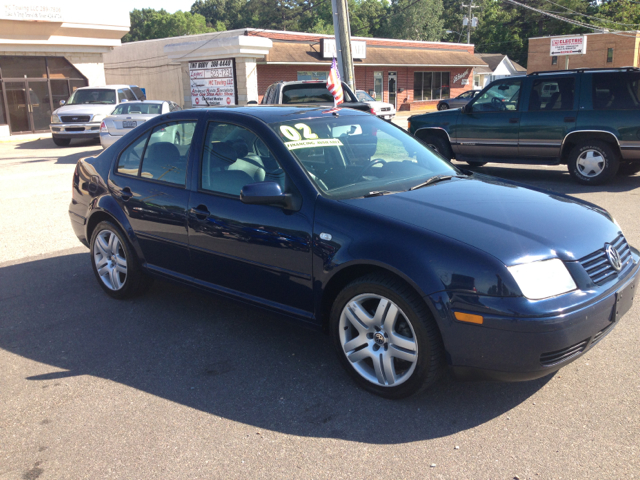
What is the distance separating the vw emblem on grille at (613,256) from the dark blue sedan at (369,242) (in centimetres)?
1

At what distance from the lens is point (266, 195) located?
11.6 feet

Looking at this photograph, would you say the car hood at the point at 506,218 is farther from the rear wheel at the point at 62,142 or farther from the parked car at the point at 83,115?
the rear wheel at the point at 62,142

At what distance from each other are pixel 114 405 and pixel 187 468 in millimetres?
853

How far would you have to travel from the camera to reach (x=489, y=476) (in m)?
2.69

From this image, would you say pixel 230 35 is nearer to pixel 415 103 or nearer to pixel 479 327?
pixel 415 103

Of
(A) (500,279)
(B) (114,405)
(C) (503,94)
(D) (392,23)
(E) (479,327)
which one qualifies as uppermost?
(D) (392,23)

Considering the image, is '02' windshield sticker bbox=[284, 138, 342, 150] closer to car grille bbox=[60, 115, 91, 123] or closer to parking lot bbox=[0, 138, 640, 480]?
parking lot bbox=[0, 138, 640, 480]

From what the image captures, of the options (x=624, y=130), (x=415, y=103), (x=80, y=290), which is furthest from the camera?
(x=415, y=103)

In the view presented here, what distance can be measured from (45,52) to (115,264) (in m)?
23.5

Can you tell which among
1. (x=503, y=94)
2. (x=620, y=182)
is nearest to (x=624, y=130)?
(x=620, y=182)

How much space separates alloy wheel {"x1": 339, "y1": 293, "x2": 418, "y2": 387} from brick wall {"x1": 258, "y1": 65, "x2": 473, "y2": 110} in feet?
97.2

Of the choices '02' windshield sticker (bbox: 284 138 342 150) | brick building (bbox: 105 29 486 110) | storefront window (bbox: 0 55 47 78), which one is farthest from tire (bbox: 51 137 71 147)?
'02' windshield sticker (bbox: 284 138 342 150)

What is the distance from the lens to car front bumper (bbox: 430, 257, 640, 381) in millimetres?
2863

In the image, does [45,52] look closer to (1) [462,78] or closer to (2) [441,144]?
(2) [441,144]
